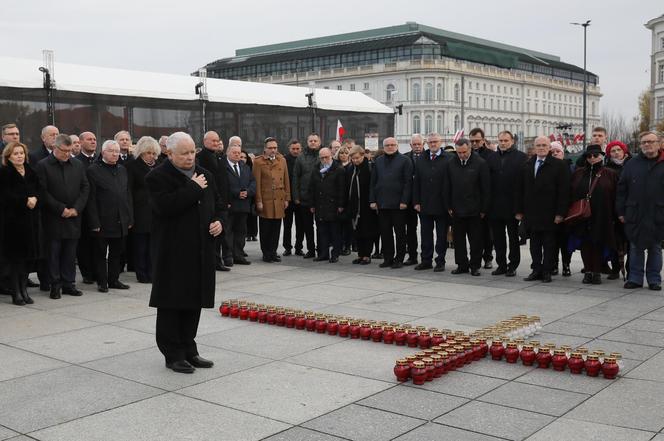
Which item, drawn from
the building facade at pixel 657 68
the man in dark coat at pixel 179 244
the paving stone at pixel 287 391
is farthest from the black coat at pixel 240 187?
the building facade at pixel 657 68

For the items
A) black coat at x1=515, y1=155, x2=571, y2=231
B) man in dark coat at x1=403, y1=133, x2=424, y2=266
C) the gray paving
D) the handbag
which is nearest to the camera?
the gray paving

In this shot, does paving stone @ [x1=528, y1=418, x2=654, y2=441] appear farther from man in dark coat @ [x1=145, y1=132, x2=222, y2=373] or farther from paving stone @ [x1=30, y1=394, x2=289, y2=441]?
man in dark coat @ [x1=145, y1=132, x2=222, y2=373]

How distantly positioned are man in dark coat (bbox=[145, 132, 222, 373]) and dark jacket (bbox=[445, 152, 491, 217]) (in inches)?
246

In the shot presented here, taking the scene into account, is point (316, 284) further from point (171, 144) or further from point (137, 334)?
point (171, 144)

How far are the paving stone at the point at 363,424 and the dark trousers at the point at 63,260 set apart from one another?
6.04m

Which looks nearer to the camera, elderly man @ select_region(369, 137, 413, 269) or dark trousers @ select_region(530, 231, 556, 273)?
dark trousers @ select_region(530, 231, 556, 273)

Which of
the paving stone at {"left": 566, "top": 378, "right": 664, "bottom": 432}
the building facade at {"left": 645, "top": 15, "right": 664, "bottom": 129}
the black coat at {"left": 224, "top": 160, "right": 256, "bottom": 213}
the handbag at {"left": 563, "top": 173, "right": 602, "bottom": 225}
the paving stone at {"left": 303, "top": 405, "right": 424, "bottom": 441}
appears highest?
the building facade at {"left": 645, "top": 15, "right": 664, "bottom": 129}

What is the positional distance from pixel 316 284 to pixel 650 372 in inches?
220

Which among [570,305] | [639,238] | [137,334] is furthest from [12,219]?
[639,238]

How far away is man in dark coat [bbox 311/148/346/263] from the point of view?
1370 centimetres

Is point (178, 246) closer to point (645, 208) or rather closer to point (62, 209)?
point (62, 209)

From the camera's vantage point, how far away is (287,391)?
5.99m

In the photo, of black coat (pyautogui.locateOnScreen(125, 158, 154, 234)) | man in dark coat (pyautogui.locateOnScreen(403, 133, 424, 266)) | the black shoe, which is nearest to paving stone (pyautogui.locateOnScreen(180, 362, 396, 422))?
the black shoe

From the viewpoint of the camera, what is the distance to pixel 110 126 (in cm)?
1866
